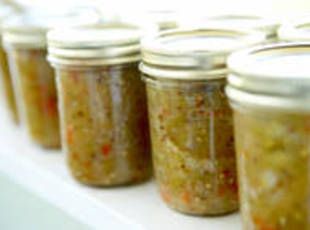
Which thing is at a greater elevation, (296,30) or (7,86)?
(296,30)

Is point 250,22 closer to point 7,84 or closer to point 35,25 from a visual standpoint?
point 35,25

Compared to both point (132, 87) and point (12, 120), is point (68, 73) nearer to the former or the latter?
point (132, 87)

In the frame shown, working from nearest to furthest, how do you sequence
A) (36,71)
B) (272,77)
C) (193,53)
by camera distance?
1. (272,77)
2. (193,53)
3. (36,71)

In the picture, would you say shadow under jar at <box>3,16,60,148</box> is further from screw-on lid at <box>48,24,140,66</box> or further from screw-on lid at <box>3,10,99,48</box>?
screw-on lid at <box>48,24,140,66</box>

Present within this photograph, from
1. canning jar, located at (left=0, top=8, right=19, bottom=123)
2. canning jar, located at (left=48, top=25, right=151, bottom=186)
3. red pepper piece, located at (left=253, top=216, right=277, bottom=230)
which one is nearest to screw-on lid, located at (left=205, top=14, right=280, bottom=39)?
canning jar, located at (left=48, top=25, right=151, bottom=186)

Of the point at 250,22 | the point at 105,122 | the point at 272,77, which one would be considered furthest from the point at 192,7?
the point at 272,77

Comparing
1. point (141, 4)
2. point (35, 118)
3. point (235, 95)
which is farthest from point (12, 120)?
point (235, 95)
